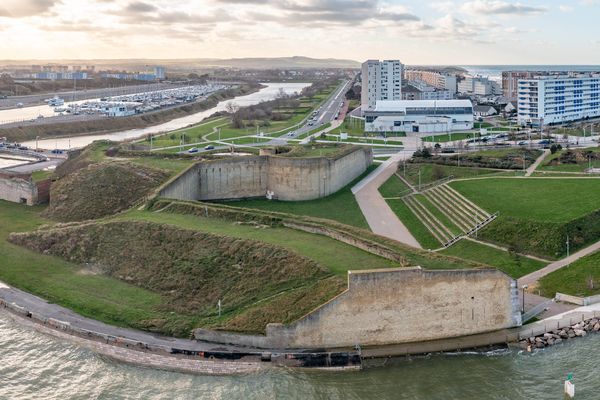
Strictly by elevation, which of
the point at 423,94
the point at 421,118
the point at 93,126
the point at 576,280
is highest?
the point at 423,94

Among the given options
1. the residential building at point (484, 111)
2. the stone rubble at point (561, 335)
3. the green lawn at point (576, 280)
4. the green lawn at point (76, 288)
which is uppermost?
the residential building at point (484, 111)

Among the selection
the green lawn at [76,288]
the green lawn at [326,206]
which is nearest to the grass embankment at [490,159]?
the green lawn at [326,206]

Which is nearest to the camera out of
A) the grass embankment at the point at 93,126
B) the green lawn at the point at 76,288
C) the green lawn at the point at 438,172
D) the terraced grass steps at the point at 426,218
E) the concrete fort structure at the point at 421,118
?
the green lawn at the point at 76,288

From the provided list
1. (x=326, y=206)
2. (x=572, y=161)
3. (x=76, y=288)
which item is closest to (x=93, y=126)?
(x=326, y=206)

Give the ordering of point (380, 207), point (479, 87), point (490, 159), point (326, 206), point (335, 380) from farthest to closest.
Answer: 1. point (479, 87)
2. point (490, 159)
3. point (326, 206)
4. point (380, 207)
5. point (335, 380)

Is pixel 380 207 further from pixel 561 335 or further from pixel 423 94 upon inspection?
pixel 423 94

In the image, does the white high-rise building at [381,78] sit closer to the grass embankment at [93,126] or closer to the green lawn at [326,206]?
the grass embankment at [93,126]

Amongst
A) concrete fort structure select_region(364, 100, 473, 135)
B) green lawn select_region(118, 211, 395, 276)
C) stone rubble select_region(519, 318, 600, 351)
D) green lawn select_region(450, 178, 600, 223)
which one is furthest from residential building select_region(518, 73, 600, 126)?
stone rubble select_region(519, 318, 600, 351)

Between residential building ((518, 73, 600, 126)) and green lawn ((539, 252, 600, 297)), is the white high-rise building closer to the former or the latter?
residential building ((518, 73, 600, 126))
